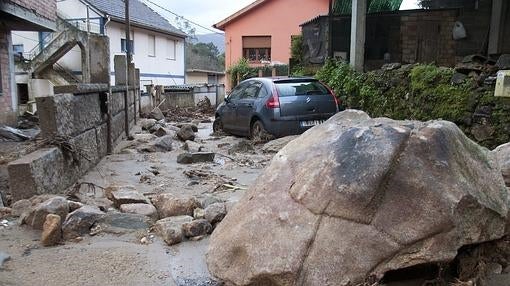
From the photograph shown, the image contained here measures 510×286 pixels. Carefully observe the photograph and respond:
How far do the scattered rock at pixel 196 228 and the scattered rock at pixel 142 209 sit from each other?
646 millimetres

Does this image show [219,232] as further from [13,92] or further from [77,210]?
[13,92]

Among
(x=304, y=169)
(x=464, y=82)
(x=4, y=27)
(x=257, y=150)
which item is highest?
(x=4, y=27)

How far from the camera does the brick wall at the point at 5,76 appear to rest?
39.0ft

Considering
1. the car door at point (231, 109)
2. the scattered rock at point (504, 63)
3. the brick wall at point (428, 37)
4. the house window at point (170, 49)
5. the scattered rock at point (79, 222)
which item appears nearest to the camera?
the scattered rock at point (79, 222)

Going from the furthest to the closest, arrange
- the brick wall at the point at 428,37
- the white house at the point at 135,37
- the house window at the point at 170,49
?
1. the house window at the point at 170,49
2. the white house at the point at 135,37
3. the brick wall at the point at 428,37

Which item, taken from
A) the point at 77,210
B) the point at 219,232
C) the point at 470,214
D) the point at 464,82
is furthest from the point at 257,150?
the point at 470,214

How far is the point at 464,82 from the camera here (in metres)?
7.66

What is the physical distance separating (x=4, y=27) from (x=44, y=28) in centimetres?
99

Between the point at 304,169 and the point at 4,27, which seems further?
the point at 4,27

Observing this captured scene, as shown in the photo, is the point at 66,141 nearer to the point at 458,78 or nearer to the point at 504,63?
the point at 458,78

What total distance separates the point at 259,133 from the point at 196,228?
638cm

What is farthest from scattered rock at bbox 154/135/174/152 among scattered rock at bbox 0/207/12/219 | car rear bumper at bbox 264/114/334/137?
scattered rock at bbox 0/207/12/219

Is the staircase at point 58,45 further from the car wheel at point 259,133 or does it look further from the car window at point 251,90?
the car wheel at point 259,133

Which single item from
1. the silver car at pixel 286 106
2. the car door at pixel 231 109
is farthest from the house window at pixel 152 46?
the silver car at pixel 286 106
